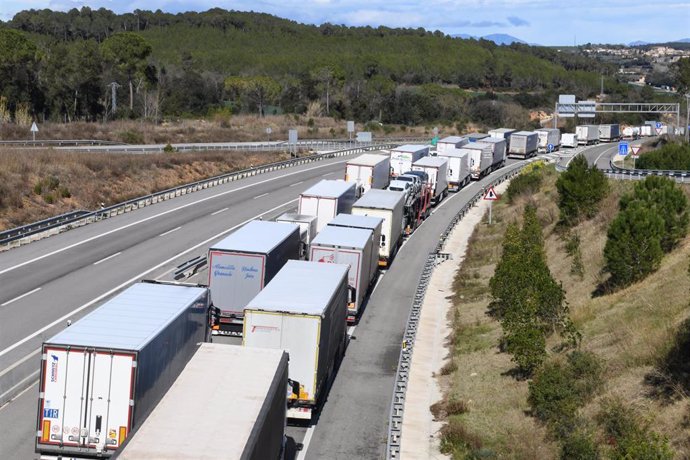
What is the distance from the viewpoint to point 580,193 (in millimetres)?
51188

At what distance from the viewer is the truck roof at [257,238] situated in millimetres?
29855

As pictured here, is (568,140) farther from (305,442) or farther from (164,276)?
(305,442)

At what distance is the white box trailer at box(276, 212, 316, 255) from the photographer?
38.0 m

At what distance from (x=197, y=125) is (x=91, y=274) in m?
81.7

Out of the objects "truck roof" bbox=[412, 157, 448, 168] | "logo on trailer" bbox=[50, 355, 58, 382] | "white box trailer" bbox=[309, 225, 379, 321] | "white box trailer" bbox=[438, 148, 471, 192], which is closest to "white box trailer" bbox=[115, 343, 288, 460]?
"logo on trailer" bbox=[50, 355, 58, 382]

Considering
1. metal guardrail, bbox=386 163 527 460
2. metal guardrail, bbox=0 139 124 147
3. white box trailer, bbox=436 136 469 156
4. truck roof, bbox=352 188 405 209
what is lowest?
metal guardrail, bbox=386 163 527 460

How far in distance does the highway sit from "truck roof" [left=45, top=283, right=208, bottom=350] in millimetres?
3786

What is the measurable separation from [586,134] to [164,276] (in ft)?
291

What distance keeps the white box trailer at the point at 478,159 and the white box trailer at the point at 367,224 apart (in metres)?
38.4

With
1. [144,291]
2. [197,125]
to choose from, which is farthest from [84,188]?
[197,125]

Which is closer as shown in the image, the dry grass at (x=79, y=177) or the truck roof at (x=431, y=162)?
the dry grass at (x=79, y=177)

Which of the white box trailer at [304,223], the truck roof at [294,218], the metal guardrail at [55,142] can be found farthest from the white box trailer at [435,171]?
the metal guardrail at [55,142]

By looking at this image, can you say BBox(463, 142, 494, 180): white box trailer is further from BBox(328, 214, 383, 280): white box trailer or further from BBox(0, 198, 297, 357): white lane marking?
BBox(328, 214, 383, 280): white box trailer

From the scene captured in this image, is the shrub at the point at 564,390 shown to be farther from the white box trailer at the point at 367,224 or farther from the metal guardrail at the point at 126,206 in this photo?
the metal guardrail at the point at 126,206
